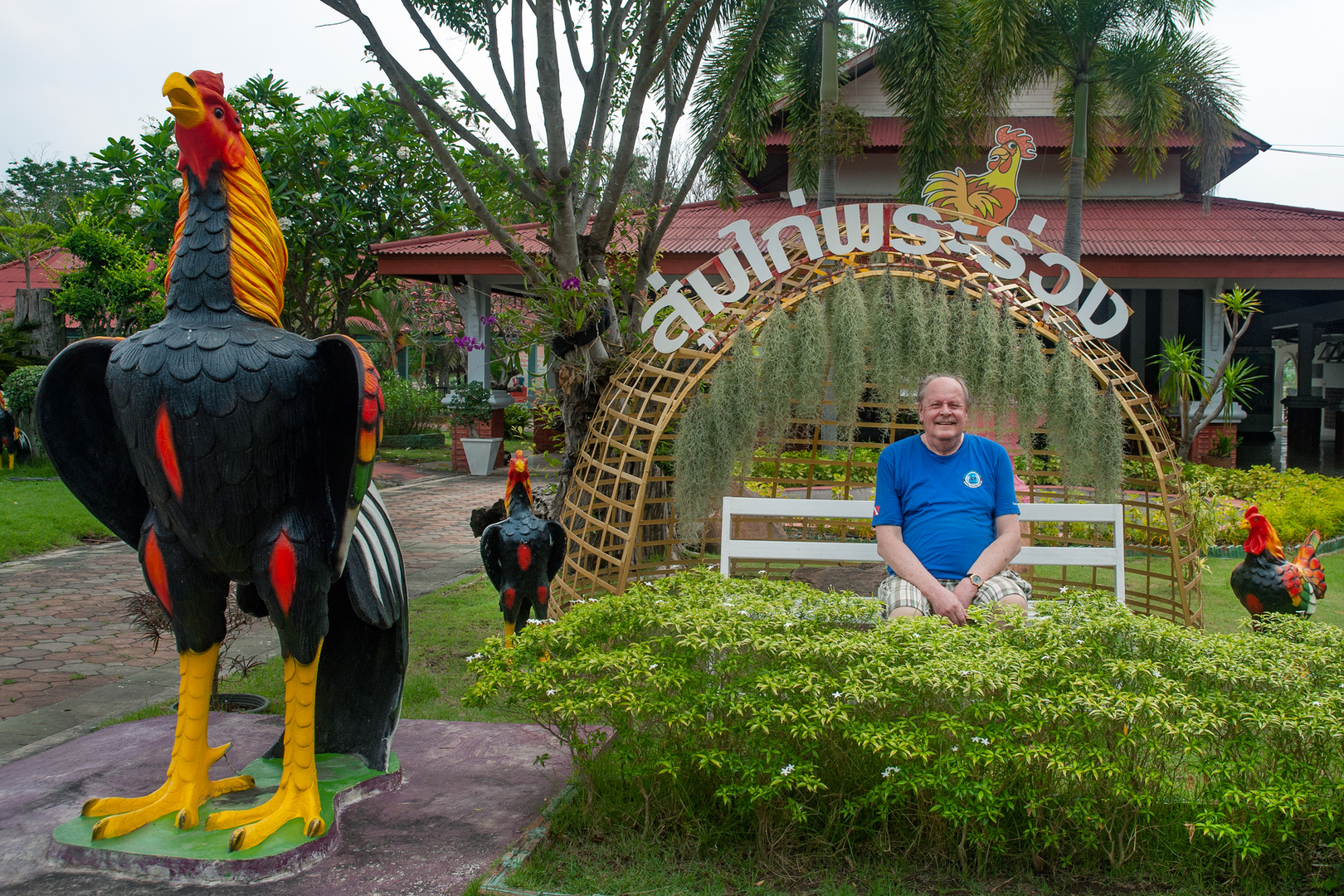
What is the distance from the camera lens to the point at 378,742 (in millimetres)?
3344

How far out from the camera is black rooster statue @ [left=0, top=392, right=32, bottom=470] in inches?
547

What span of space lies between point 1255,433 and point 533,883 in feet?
59.4

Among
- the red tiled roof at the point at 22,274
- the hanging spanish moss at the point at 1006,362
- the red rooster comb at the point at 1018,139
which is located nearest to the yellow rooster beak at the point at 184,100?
the hanging spanish moss at the point at 1006,362

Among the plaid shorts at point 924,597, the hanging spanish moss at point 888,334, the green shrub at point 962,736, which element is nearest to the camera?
the green shrub at point 962,736

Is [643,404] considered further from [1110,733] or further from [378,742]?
[1110,733]

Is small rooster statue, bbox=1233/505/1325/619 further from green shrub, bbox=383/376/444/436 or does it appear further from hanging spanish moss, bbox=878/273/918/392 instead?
green shrub, bbox=383/376/444/436

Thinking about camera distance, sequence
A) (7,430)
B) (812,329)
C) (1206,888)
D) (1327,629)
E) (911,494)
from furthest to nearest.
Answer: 1. (7,430)
2. (812,329)
3. (911,494)
4. (1327,629)
5. (1206,888)

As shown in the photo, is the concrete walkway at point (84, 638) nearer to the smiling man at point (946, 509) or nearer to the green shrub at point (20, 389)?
the smiling man at point (946, 509)

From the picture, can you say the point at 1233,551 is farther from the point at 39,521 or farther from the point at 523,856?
the point at 39,521

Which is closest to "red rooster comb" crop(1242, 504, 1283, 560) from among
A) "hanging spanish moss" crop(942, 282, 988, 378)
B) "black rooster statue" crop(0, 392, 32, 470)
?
"hanging spanish moss" crop(942, 282, 988, 378)

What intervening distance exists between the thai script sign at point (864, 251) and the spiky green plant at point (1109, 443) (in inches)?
16.0

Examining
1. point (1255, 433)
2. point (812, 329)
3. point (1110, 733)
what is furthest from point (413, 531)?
point (1255, 433)

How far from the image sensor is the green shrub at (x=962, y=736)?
2.58 metres

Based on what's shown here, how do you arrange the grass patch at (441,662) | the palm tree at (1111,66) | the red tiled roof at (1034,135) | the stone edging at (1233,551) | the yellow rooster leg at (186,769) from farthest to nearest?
the red tiled roof at (1034,135), the palm tree at (1111,66), the stone edging at (1233,551), the grass patch at (441,662), the yellow rooster leg at (186,769)
